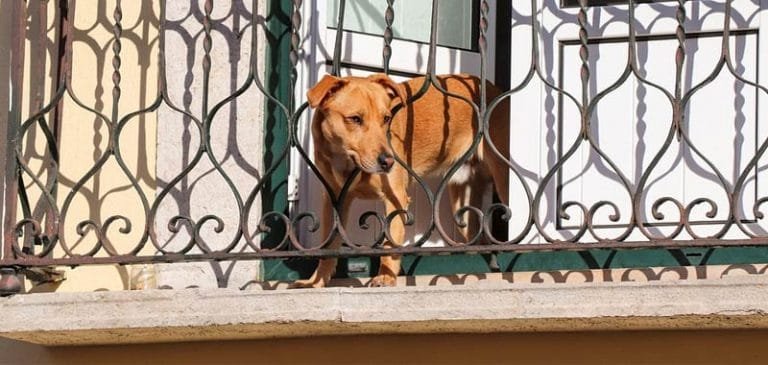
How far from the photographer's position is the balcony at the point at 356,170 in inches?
269

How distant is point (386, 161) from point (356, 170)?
0.20m

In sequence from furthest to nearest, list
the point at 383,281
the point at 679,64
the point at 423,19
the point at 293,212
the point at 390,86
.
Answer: the point at 423,19 < the point at 293,212 < the point at 383,281 < the point at 390,86 < the point at 679,64

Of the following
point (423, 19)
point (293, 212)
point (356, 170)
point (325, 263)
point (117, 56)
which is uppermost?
point (423, 19)

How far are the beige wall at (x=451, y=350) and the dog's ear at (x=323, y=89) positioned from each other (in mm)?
820

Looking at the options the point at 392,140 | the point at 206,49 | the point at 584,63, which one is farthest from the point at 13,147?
the point at 584,63

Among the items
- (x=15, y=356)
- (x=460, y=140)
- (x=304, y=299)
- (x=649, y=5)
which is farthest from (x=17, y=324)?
(x=649, y=5)

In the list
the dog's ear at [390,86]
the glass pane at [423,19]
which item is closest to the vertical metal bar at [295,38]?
the dog's ear at [390,86]

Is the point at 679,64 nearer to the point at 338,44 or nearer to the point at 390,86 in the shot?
the point at 390,86

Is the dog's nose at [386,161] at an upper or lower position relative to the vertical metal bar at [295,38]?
lower

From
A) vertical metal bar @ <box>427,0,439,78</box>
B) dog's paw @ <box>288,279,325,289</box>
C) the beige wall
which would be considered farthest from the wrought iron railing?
the beige wall

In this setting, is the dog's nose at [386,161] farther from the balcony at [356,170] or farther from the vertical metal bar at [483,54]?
the vertical metal bar at [483,54]

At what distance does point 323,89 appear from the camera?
269 inches

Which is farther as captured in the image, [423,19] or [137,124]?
[423,19]

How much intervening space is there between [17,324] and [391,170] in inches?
51.4
